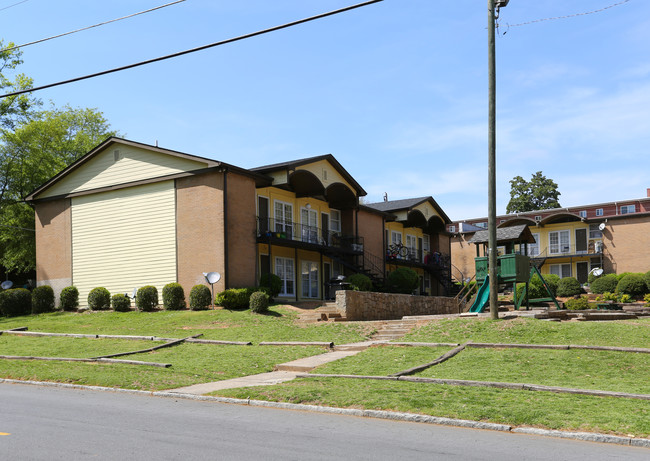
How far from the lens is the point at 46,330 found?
2372 centimetres

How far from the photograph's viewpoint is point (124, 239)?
31531 mm

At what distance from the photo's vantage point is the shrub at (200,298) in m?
26.9

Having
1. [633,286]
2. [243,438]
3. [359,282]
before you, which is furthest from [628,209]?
[243,438]

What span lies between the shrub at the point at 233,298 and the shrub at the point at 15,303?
40.1ft

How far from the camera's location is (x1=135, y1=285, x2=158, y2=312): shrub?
28.4m

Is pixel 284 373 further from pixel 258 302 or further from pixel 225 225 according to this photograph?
pixel 225 225

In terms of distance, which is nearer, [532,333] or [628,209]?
[532,333]

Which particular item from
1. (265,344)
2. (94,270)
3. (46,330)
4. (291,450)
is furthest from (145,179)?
(291,450)

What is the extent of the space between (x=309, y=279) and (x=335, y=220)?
474 centimetres

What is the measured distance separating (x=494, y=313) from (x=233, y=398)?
8.97 m

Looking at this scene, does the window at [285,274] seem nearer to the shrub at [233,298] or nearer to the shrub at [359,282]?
the shrub at [359,282]

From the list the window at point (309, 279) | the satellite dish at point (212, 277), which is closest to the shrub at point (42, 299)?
the satellite dish at point (212, 277)

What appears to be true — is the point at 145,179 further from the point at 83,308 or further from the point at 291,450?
the point at 291,450

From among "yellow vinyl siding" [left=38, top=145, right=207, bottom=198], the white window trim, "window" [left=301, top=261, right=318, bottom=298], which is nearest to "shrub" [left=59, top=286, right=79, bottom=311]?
"yellow vinyl siding" [left=38, top=145, right=207, bottom=198]
